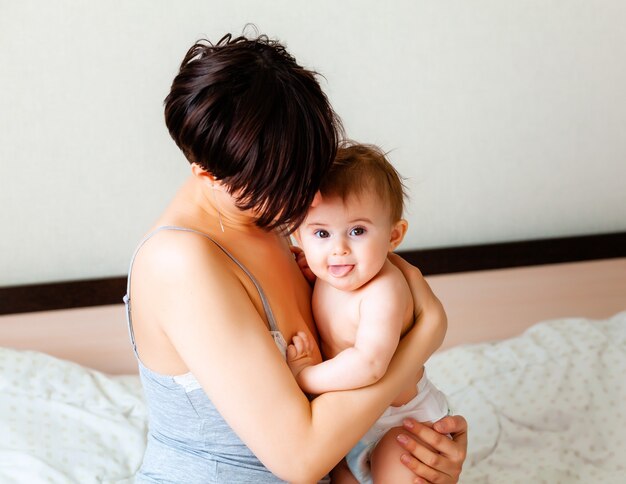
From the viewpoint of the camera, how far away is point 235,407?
1.17 metres

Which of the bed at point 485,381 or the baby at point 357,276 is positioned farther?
the bed at point 485,381

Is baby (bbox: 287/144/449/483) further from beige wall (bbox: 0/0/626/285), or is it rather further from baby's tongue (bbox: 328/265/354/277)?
beige wall (bbox: 0/0/626/285)

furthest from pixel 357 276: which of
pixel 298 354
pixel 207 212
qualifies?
pixel 207 212

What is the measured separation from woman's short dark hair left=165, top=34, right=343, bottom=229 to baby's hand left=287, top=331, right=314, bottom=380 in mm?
242

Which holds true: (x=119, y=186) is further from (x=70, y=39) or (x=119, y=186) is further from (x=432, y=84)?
(x=432, y=84)

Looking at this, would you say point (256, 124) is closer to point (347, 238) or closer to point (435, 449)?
point (347, 238)

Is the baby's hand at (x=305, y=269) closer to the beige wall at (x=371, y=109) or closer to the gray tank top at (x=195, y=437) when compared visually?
the gray tank top at (x=195, y=437)

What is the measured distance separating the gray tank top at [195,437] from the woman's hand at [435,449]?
249 mm

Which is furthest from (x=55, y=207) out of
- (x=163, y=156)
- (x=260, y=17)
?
(x=260, y=17)

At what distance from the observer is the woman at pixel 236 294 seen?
1120mm

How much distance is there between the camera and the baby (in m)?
1.28

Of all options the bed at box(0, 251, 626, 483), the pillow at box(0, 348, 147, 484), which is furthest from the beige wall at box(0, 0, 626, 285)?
the pillow at box(0, 348, 147, 484)

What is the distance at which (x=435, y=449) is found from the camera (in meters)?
1.46

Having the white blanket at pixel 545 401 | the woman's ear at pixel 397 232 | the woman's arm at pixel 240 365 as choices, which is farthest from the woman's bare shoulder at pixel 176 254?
the white blanket at pixel 545 401
